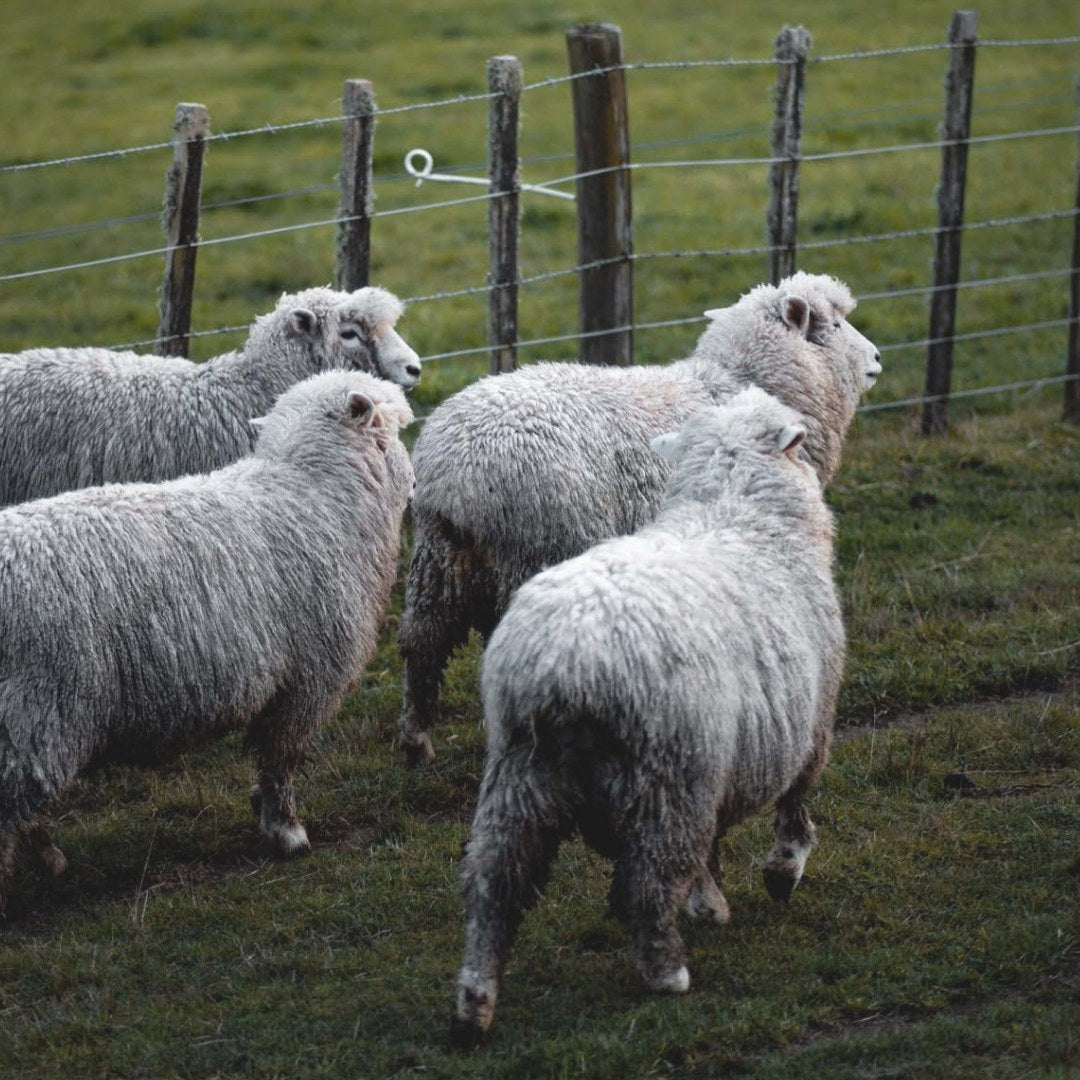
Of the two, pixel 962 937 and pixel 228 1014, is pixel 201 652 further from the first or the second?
pixel 962 937

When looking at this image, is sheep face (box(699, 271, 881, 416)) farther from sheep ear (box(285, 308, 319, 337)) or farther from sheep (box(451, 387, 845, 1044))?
sheep (box(451, 387, 845, 1044))

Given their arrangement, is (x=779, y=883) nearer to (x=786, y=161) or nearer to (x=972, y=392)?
(x=786, y=161)

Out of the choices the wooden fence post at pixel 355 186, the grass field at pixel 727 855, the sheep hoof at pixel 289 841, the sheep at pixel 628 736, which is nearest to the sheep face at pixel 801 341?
the grass field at pixel 727 855

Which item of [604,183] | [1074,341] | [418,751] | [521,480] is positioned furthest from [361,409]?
[1074,341]

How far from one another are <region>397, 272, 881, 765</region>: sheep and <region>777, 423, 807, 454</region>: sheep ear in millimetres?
958

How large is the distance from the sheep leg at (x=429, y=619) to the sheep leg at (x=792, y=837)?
4.83 feet

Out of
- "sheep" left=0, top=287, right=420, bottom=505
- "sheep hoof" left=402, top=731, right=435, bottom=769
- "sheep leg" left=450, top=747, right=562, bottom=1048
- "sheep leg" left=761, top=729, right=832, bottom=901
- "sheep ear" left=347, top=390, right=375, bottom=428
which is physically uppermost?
"sheep ear" left=347, top=390, right=375, bottom=428

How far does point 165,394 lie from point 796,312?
2577 millimetres

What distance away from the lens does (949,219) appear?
32.2ft

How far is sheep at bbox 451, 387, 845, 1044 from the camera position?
4078mm

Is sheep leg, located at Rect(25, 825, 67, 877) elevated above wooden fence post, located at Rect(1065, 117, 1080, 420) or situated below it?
below

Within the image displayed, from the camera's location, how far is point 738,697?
14.3ft

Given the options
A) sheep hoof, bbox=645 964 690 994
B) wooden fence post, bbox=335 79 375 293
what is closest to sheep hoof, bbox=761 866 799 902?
sheep hoof, bbox=645 964 690 994

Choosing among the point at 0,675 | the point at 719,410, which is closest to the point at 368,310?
the point at 719,410
